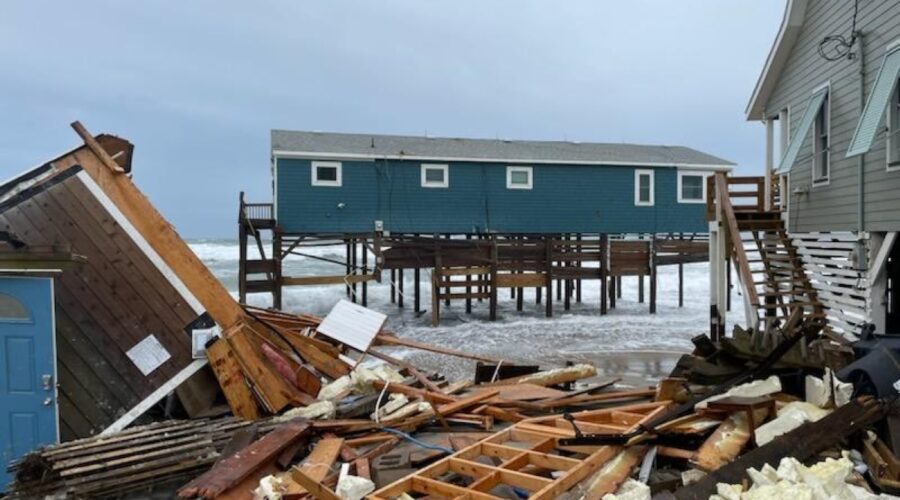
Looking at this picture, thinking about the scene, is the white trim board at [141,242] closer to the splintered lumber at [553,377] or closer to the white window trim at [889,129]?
the splintered lumber at [553,377]

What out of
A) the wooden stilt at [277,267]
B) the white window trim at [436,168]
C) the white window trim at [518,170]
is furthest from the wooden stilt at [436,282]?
the wooden stilt at [277,267]

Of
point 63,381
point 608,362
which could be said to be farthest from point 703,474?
point 608,362

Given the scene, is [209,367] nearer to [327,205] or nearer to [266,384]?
[266,384]

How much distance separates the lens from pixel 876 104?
31.0 ft

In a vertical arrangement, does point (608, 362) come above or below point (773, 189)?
below

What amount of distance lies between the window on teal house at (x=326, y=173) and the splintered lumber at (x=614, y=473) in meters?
18.0

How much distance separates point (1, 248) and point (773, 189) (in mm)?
14907

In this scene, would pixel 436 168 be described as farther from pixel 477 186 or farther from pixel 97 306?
pixel 97 306

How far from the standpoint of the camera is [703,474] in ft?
14.7

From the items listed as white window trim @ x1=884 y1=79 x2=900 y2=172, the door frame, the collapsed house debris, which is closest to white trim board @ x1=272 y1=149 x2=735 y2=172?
the collapsed house debris

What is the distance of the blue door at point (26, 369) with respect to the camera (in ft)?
19.5

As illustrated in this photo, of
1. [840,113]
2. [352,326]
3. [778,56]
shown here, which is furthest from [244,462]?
[778,56]

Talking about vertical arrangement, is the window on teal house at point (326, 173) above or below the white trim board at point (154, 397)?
above

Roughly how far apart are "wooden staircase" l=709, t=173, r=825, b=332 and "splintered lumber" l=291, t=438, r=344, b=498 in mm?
8178
